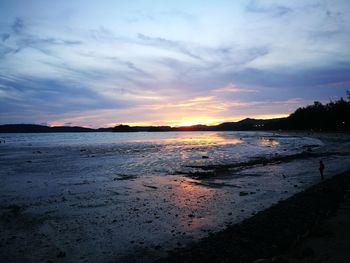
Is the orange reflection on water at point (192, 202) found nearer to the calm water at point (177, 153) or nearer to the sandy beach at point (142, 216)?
the sandy beach at point (142, 216)

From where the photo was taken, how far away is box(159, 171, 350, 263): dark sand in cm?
911

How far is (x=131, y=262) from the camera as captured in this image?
32.4ft

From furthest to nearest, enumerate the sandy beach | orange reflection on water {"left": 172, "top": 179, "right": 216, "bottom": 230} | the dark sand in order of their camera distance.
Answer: orange reflection on water {"left": 172, "top": 179, "right": 216, "bottom": 230} < the sandy beach < the dark sand

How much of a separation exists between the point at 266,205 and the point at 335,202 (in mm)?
2941

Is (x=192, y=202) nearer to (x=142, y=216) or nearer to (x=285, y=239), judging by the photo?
(x=142, y=216)

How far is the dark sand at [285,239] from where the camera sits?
9109 mm

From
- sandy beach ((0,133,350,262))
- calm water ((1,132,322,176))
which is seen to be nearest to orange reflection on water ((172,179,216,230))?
sandy beach ((0,133,350,262))

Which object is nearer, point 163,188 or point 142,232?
point 142,232

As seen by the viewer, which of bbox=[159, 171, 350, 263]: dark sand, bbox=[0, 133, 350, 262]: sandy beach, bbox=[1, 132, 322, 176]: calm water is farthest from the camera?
bbox=[1, 132, 322, 176]: calm water

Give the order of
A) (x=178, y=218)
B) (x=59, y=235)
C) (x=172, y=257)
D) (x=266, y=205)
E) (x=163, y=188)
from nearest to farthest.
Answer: (x=172, y=257)
(x=59, y=235)
(x=178, y=218)
(x=266, y=205)
(x=163, y=188)

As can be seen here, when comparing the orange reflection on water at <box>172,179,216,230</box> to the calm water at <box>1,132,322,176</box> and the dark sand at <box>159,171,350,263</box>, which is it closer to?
the dark sand at <box>159,171,350,263</box>

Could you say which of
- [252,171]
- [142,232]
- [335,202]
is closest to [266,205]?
[335,202]

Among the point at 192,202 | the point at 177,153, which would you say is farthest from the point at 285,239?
the point at 177,153

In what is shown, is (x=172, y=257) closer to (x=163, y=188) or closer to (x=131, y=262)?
(x=131, y=262)
